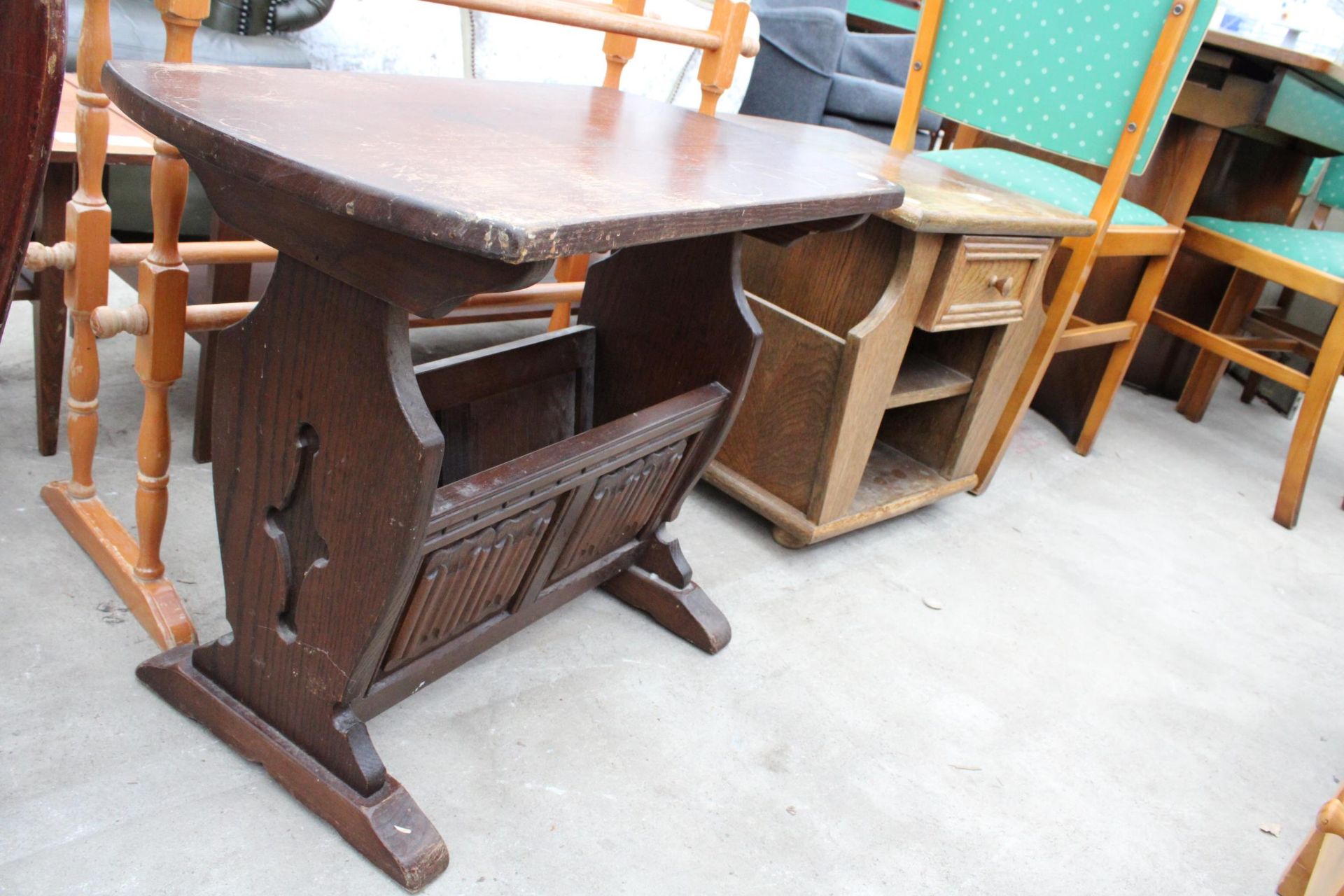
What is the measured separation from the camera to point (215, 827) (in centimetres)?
104

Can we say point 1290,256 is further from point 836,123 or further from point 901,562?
point 836,123

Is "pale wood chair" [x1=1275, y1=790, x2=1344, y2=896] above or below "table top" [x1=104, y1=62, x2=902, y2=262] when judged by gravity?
below

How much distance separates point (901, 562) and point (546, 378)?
869 mm

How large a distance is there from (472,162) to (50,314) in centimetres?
100

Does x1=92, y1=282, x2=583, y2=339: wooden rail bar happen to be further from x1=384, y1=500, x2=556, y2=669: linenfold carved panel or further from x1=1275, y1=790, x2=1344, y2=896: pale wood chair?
x1=1275, y1=790, x2=1344, y2=896: pale wood chair

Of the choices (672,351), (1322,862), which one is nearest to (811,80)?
(672,351)

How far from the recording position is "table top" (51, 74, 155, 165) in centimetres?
130

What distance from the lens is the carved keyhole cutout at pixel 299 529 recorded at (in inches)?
37.9

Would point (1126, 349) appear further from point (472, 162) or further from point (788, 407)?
point (472, 162)

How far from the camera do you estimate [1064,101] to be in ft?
6.42

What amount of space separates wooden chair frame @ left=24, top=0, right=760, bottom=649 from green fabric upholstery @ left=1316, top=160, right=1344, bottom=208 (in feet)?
8.44

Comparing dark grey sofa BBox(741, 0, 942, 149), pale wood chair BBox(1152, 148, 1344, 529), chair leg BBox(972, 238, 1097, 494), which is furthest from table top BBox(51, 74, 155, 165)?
dark grey sofa BBox(741, 0, 942, 149)

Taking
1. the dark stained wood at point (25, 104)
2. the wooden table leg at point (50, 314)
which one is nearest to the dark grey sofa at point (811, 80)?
the wooden table leg at point (50, 314)

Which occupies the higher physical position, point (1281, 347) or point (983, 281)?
point (983, 281)
